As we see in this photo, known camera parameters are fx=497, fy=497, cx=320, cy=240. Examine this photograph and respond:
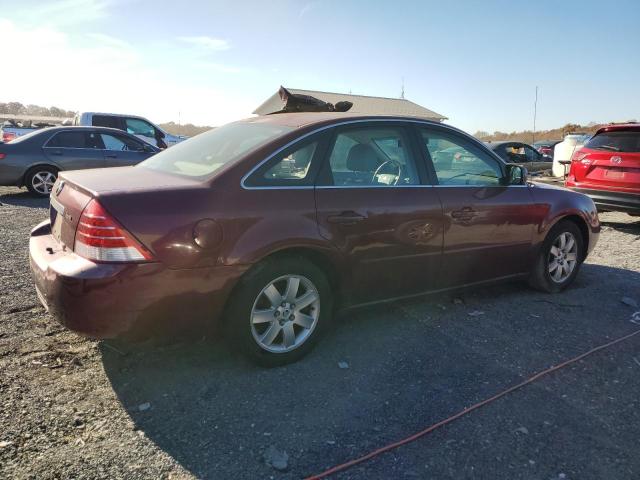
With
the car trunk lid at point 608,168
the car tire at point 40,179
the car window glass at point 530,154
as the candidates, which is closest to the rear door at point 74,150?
the car tire at point 40,179

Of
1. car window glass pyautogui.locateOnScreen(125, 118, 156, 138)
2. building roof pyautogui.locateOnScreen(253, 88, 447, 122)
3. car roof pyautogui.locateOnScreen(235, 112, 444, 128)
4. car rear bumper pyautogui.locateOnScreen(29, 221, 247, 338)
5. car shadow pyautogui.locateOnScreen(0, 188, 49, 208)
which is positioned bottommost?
car shadow pyautogui.locateOnScreen(0, 188, 49, 208)

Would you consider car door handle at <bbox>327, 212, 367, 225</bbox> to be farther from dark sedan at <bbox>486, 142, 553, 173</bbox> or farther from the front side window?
dark sedan at <bbox>486, 142, 553, 173</bbox>

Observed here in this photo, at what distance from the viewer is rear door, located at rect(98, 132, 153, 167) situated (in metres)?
10.3

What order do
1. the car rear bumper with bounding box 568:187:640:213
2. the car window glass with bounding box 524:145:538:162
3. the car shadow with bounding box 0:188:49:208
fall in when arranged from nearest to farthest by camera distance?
the car rear bumper with bounding box 568:187:640:213 → the car shadow with bounding box 0:188:49:208 → the car window glass with bounding box 524:145:538:162

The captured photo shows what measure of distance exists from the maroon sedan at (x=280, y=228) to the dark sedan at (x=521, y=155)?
1097 cm

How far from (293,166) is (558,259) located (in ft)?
10.2

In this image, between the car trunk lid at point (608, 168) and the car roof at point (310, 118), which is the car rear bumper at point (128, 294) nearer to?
the car roof at point (310, 118)

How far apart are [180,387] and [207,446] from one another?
0.61 metres

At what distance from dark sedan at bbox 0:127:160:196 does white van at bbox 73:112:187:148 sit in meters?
2.55

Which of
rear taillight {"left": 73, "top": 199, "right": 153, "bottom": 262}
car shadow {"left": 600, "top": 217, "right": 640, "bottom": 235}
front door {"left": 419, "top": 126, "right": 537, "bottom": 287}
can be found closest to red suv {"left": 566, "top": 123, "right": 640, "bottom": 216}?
car shadow {"left": 600, "top": 217, "right": 640, "bottom": 235}

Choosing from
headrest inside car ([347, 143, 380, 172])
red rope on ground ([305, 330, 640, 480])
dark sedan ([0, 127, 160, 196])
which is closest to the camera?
red rope on ground ([305, 330, 640, 480])

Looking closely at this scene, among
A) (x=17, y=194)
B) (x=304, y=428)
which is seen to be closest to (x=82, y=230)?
(x=304, y=428)

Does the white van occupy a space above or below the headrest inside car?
above

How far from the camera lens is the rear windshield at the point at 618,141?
759 centimetres
